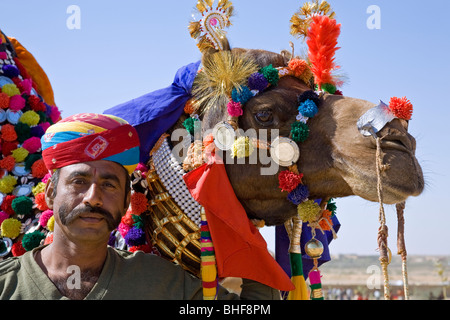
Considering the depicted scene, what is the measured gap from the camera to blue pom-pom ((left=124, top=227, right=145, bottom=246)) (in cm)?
363

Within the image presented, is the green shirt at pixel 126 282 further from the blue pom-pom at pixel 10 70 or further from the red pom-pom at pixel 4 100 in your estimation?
the blue pom-pom at pixel 10 70

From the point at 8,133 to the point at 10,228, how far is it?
863 millimetres

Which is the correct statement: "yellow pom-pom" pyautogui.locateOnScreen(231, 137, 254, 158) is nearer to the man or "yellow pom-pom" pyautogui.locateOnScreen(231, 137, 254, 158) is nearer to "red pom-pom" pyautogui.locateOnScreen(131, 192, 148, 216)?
the man


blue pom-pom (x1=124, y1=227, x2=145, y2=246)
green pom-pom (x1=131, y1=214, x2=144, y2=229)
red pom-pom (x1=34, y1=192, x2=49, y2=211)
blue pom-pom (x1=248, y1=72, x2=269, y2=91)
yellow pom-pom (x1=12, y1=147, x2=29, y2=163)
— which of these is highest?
blue pom-pom (x1=248, y1=72, x2=269, y2=91)

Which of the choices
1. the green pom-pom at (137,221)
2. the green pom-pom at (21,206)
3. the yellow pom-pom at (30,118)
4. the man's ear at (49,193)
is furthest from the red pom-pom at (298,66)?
the yellow pom-pom at (30,118)

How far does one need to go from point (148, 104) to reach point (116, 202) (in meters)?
0.92

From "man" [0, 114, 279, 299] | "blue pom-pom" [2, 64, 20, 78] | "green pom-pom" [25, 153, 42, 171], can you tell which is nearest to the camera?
"man" [0, 114, 279, 299]

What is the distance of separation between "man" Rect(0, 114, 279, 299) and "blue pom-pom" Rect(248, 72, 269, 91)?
0.80m

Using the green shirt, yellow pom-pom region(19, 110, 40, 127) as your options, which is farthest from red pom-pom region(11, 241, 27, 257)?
yellow pom-pom region(19, 110, 40, 127)

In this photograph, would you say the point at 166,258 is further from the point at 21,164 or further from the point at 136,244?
the point at 21,164

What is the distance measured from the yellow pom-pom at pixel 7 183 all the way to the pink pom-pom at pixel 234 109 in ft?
6.70

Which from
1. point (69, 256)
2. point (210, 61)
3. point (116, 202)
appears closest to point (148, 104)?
point (210, 61)

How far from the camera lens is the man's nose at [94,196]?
301 centimetres

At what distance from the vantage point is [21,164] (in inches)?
180
